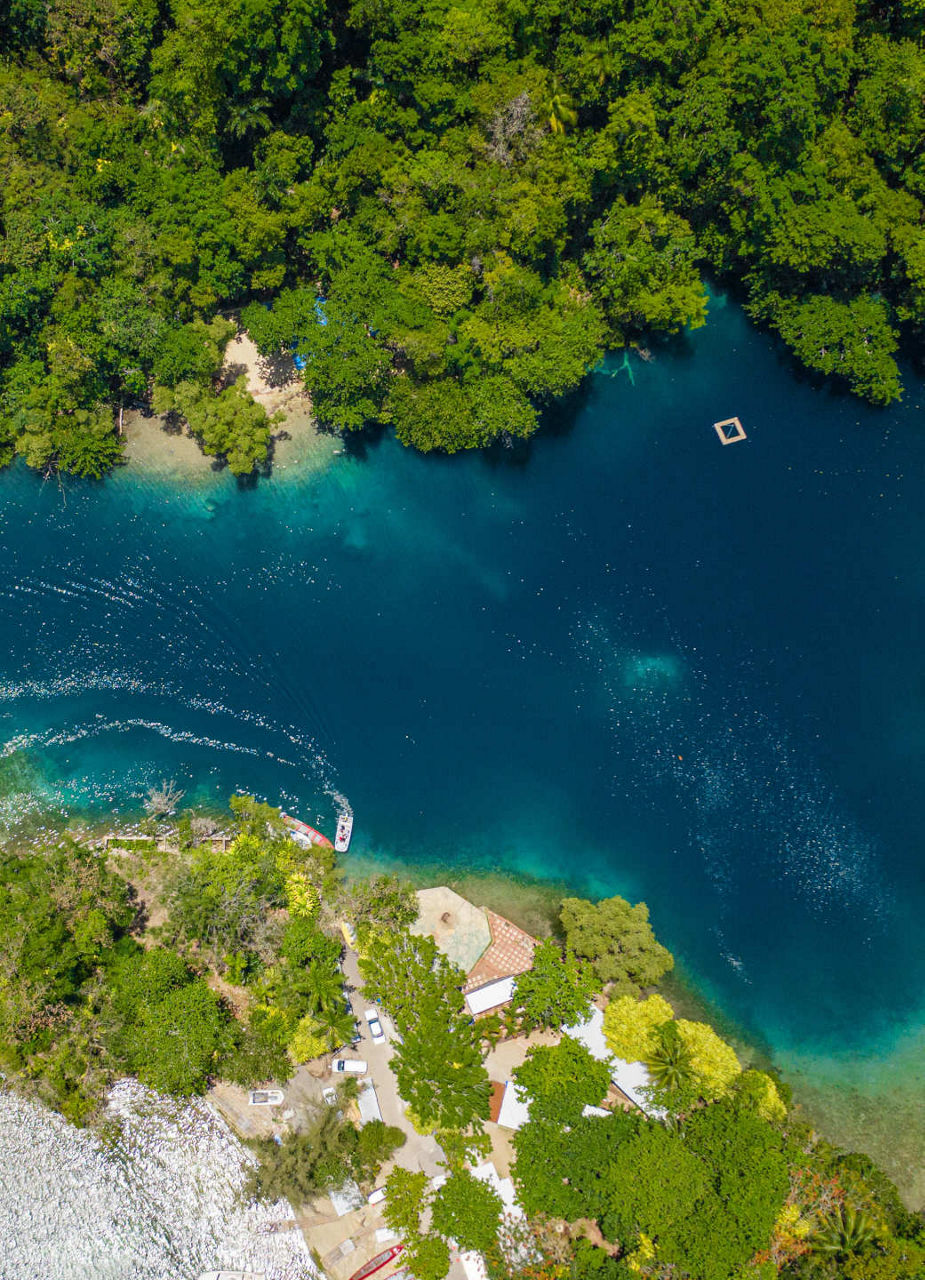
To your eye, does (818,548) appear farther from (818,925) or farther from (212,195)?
(212,195)

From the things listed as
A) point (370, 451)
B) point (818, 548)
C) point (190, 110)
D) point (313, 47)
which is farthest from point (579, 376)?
point (190, 110)

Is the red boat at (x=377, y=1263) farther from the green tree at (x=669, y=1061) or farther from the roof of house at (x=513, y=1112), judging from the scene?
the green tree at (x=669, y=1061)

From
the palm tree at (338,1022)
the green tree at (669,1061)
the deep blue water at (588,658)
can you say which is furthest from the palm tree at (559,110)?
the palm tree at (338,1022)

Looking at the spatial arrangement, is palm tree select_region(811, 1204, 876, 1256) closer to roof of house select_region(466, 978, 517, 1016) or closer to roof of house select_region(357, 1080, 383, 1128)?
roof of house select_region(466, 978, 517, 1016)

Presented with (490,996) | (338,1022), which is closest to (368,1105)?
(338,1022)

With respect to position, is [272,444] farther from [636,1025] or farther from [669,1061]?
[669,1061]

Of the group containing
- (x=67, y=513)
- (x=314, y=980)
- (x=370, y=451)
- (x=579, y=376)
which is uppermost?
(x=579, y=376)
